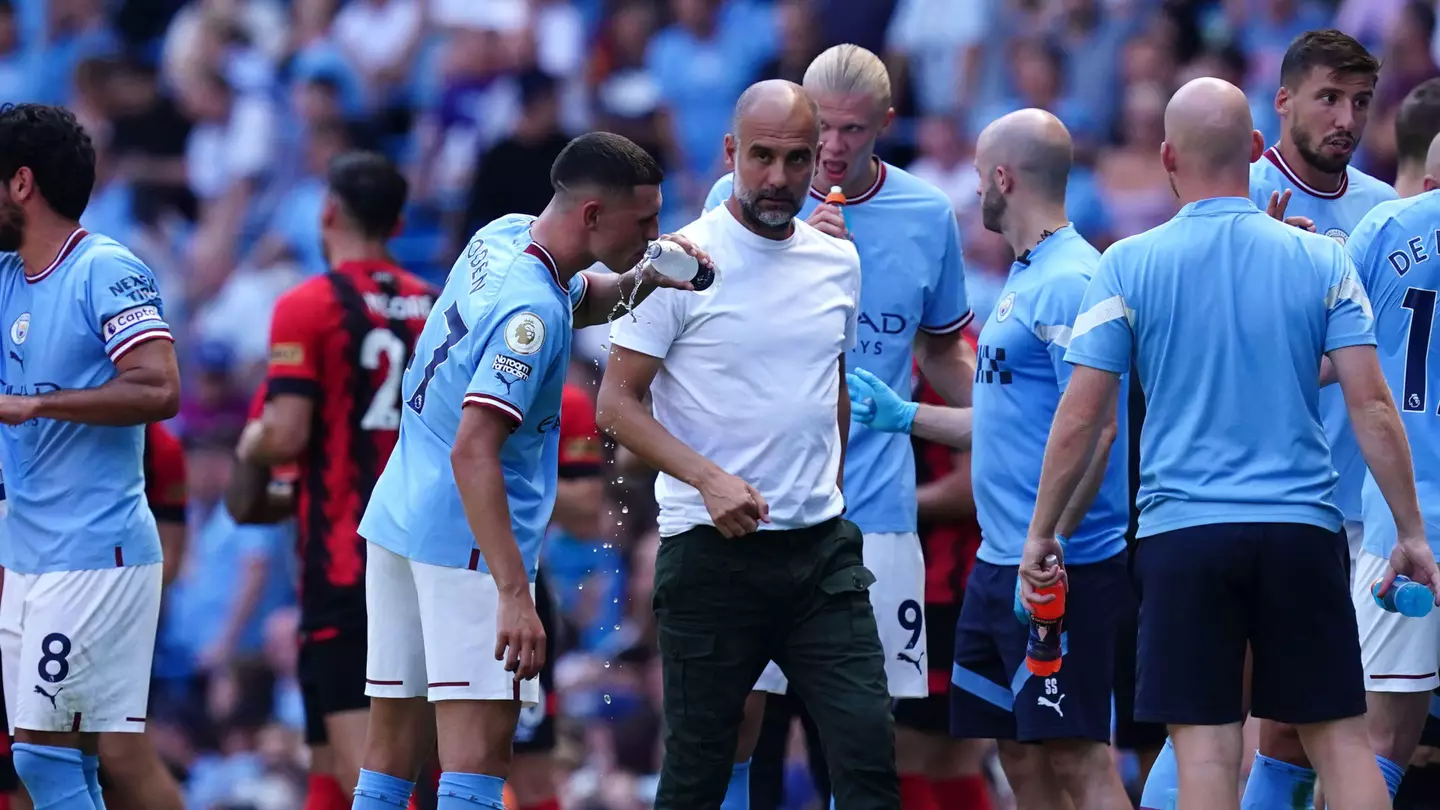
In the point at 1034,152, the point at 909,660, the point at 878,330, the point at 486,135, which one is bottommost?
the point at 909,660

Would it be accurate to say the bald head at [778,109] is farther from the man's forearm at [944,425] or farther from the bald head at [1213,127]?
the man's forearm at [944,425]

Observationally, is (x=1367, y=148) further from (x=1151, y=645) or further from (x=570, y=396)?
(x=1151, y=645)

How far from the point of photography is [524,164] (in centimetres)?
1426

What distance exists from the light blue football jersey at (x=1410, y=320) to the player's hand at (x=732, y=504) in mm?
2167

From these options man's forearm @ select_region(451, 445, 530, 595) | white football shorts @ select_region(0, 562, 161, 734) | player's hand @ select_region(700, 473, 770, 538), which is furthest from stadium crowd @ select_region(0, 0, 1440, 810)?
man's forearm @ select_region(451, 445, 530, 595)

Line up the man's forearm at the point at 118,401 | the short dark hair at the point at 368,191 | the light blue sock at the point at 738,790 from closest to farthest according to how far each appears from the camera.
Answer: the man's forearm at the point at 118,401
the light blue sock at the point at 738,790
the short dark hair at the point at 368,191

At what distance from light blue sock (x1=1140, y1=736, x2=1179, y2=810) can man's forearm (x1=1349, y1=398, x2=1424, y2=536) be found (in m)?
1.42

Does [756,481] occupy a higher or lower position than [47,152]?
lower

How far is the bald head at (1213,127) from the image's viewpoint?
5887 millimetres

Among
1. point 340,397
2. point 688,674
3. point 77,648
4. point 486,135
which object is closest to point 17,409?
point 77,648

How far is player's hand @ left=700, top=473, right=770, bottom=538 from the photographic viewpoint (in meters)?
5.88

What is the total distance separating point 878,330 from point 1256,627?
2.07m

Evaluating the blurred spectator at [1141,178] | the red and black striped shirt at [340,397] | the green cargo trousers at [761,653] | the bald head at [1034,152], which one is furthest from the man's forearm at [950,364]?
the blurred spectator at [1141,178]

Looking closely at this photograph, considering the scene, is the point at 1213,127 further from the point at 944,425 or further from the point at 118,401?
the point at 118,401
